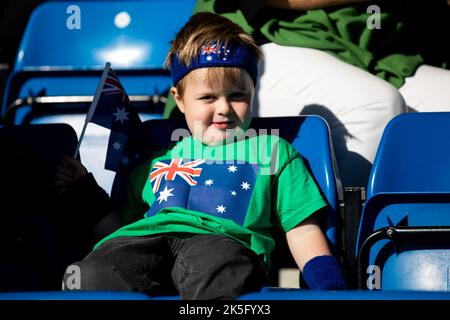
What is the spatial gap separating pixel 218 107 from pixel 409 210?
539 millimetres

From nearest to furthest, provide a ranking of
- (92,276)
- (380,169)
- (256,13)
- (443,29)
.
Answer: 1. (92,276)
2. (380,169)
3. (256,13)
4. (443,29)

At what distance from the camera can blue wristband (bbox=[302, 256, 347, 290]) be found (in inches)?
69.4

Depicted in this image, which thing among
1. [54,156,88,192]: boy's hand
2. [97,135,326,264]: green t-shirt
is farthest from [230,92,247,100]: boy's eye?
[54,156,88,192]: boy's hand

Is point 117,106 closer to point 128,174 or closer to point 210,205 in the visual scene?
point 128,174

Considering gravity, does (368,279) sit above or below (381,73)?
below

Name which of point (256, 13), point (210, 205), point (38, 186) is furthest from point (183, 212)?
point (256, 13)

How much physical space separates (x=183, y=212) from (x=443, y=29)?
1.27m

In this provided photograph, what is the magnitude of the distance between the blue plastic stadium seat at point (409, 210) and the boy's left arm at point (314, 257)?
8 cm

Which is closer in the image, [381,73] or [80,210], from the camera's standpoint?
[80,210]

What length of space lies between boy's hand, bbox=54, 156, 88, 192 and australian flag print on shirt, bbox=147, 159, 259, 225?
0.69 feet

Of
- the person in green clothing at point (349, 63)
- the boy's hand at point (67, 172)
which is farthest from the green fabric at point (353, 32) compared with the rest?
the boy's hand at point (67, 172)

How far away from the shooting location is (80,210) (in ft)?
6.90

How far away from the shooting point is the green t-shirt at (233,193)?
190cm

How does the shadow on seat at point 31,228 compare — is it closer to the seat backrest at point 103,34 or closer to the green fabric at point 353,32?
the green fabric at point 353,32
